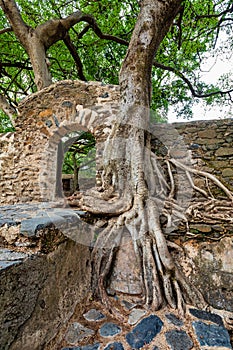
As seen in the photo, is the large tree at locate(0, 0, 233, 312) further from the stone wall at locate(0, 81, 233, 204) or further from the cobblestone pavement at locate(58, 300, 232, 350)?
the stone wall at locate(0, 81, 233, 204)

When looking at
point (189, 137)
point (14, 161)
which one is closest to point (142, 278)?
point (189, 137)

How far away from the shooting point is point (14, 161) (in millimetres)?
4426

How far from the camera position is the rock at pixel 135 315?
1.40 meters

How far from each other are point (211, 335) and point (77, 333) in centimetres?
90

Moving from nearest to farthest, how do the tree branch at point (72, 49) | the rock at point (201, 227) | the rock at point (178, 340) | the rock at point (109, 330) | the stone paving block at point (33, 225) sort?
1. the stone paving block at point (33, 225)
2. the rock at point (178, 340)
3. the rock at point (109, 330)
4. the rock at point (201, 227)
5. the tree branch at point (72, 49)

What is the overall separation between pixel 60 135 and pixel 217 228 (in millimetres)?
3659

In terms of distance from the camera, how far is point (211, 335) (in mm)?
1255

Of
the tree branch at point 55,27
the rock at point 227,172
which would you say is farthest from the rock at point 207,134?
the tree branch at point 55,27

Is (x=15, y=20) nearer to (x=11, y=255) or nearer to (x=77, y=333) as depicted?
(x=11, y=255)

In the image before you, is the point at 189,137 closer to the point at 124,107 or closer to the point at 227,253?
the point at 124,107

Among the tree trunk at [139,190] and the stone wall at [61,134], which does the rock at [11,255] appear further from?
the stone wall at [61,134]

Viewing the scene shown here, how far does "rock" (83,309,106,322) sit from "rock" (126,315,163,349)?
0.26 metres

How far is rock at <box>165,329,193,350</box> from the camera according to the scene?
1.16m

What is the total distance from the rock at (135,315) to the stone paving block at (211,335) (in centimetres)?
37
